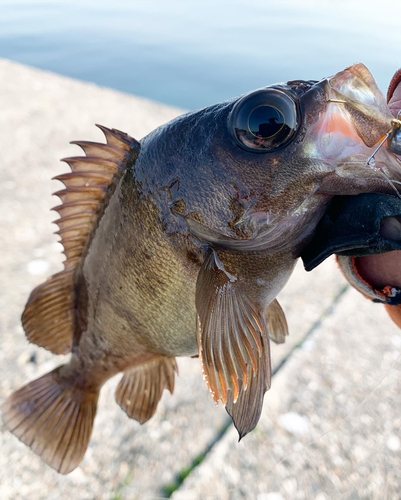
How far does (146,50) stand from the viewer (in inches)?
388

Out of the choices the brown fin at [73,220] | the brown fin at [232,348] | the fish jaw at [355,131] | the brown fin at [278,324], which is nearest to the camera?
the fish jaw at [355,131]

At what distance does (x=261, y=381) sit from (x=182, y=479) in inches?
35.4

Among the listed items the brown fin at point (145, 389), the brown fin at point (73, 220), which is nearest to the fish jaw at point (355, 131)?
the brown fin at point (73, 220)

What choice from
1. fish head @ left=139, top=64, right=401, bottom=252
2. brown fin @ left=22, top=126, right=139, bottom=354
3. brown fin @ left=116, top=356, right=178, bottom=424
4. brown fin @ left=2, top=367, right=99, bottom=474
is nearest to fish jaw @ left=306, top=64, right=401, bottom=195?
fish head @ left=139, top=64, right=401, bottom=252

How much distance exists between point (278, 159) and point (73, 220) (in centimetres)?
57

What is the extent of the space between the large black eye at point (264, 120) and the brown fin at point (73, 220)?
0.97ft

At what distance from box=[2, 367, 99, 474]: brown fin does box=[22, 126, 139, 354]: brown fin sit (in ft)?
0.42

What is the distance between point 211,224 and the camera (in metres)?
0.85

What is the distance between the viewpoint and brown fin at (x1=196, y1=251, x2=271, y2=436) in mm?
856

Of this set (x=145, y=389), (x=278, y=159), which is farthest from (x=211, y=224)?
(x=145, y=389)

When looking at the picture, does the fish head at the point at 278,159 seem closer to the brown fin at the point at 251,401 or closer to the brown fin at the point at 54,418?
the brown fin at the point at 251,401

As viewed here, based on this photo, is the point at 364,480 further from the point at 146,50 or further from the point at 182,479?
the point at 146,50

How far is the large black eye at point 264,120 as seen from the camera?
29.7 inches

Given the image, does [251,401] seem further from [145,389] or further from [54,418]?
[54,418]
